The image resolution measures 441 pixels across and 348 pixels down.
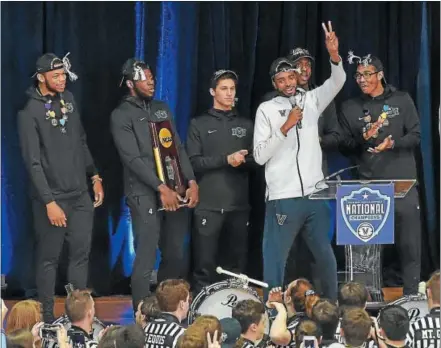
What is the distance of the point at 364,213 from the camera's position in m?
7.06

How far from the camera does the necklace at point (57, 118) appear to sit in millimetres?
7069

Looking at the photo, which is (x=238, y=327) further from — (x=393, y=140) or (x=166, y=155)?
(x=393, y=140)

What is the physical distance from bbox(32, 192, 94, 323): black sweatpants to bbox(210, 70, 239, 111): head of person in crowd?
3.58 feet

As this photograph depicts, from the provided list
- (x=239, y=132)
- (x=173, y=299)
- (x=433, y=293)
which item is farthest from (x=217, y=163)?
(x=433, y=293)

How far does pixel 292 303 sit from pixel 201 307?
1.78 feet

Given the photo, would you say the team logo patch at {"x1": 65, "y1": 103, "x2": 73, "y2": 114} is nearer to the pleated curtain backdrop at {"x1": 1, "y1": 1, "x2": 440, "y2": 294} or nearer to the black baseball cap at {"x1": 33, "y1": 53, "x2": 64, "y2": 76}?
the black baseball cap at {"x1": 33, "y1": 53, "x2": 64, "y2": 76}

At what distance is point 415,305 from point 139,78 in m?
2.22

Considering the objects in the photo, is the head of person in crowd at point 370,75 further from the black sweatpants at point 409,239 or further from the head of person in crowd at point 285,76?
the black sweatpants at point 409,239

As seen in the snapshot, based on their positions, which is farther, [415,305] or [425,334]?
[415,305]

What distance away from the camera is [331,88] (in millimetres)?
7129

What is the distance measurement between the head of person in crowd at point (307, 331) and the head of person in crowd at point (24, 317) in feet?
4.50

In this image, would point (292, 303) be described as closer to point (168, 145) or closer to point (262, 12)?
point (168, 145)

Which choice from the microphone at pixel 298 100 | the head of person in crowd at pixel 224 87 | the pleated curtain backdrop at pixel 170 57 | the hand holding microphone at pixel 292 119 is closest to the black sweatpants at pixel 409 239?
the pleated curtain backdrop at pixel 170 57

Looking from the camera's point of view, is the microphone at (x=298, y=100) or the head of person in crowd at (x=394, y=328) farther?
the microphone at (x=298, y=100)
